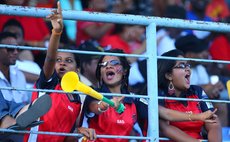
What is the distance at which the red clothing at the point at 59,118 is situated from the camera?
16.9ft

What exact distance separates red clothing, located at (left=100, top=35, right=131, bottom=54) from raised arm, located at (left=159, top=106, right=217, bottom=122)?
267 centimetres

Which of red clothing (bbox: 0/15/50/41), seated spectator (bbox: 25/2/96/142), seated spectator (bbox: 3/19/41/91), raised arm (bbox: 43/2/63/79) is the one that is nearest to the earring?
seated spectator (bbox: 25/2/96/142)

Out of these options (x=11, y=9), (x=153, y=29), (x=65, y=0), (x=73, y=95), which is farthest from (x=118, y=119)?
(x=65, y=0)

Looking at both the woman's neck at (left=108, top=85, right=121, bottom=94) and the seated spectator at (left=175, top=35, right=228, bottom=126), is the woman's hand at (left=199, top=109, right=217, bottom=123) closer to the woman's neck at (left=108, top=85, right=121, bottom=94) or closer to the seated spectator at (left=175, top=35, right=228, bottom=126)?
the woman's neck at (left=108, top=85, right=121, bottom=94)

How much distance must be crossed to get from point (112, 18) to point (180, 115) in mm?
878

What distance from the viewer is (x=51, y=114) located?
16.9 feet

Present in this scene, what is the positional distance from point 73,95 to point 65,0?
312 cm

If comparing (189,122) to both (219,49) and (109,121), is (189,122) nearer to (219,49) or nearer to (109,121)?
(109,121)

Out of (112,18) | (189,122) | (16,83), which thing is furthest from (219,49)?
(112,18)

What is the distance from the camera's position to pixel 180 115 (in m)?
5.18

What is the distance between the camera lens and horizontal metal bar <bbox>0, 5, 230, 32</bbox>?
4.79m

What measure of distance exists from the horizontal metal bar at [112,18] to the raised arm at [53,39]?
119 mm

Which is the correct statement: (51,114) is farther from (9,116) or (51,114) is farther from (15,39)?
(15,39)

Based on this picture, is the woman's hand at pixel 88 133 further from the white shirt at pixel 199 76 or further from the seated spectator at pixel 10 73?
the white shirt at pixel 199 76
